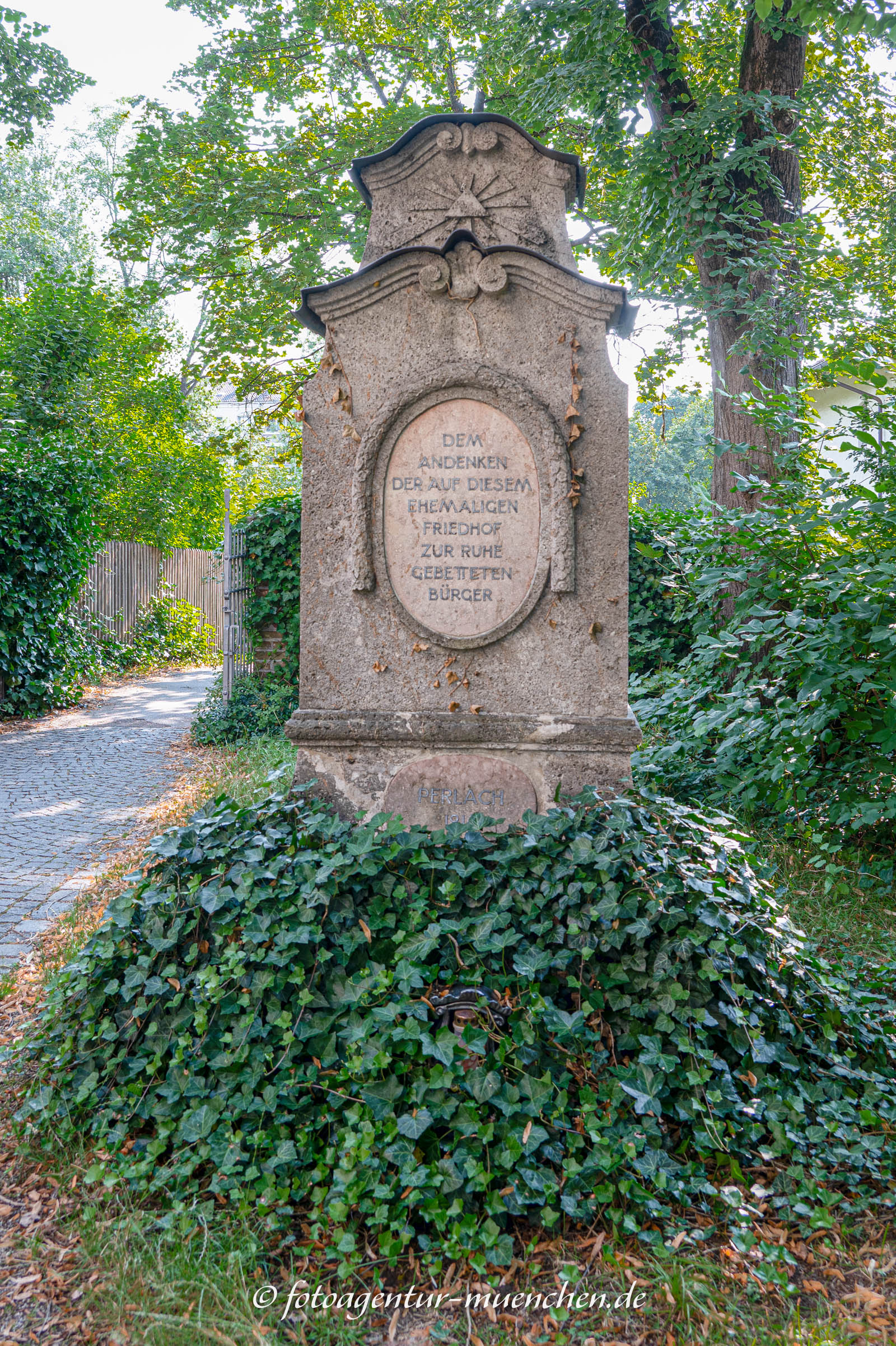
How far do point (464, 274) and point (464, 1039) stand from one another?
9.36ft

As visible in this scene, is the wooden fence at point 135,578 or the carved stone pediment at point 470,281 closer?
the carved stone pediment at point 470,281

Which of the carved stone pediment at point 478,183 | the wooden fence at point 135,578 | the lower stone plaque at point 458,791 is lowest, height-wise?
the lower stone plaque at point 458,791

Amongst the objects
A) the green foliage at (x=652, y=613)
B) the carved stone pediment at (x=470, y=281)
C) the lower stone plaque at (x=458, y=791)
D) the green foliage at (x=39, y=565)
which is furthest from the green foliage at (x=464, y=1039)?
the green foliage at (x=39, y=565)

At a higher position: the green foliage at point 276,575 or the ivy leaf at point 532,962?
the green foliage at point 276,575

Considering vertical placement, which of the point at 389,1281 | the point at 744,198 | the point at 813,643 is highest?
the point at 744,198

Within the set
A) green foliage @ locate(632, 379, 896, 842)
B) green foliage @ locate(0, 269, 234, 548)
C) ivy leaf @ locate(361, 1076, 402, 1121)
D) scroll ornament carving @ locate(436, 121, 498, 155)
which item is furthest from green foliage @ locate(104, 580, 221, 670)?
ivy leaf @ locate(361, 1076, 402, 1121)

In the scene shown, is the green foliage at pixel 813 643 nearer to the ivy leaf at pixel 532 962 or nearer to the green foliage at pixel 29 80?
the ivy leaf at pixel 532 962

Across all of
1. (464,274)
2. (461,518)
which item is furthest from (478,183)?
(461,518)

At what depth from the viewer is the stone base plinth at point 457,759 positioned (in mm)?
3359

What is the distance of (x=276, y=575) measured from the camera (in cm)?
908

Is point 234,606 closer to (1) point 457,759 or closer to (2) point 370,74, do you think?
(1) point 457,759

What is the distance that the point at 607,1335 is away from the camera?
1908 mm

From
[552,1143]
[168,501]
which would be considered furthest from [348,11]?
[552,1143]

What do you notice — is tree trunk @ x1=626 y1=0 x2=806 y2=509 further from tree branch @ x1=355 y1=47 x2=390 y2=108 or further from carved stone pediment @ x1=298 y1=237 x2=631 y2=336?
tree branch @ x1=355 y1=47 x2=390 y2=108
